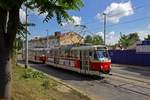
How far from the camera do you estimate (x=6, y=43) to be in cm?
546

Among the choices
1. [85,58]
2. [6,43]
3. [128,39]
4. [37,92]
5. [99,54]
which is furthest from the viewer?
[128,39]

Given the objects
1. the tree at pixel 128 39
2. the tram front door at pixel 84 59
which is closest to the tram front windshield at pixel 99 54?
the tram front door at pixel 84 59

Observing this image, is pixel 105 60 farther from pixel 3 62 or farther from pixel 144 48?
pixel 144 48

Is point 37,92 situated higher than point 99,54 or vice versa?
point 99,54

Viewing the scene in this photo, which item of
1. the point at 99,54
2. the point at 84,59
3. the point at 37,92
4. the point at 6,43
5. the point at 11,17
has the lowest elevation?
the point at 37,92

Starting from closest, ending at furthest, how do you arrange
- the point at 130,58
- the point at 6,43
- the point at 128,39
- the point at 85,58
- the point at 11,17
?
the point at 11,17
the point at 6,43
the point at 85,58
the point at 130,58
the point at 128,39

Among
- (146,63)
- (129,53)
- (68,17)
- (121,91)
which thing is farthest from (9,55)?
(129,53)

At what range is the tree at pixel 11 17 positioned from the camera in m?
4.42

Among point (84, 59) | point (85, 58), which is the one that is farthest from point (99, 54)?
point (84, 59)

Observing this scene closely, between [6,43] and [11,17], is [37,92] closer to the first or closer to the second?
[6,43]

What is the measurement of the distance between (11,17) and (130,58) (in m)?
41.7

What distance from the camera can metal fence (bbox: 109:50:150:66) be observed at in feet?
139

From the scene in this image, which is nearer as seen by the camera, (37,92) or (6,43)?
(6,43)

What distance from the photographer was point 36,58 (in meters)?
49.2
